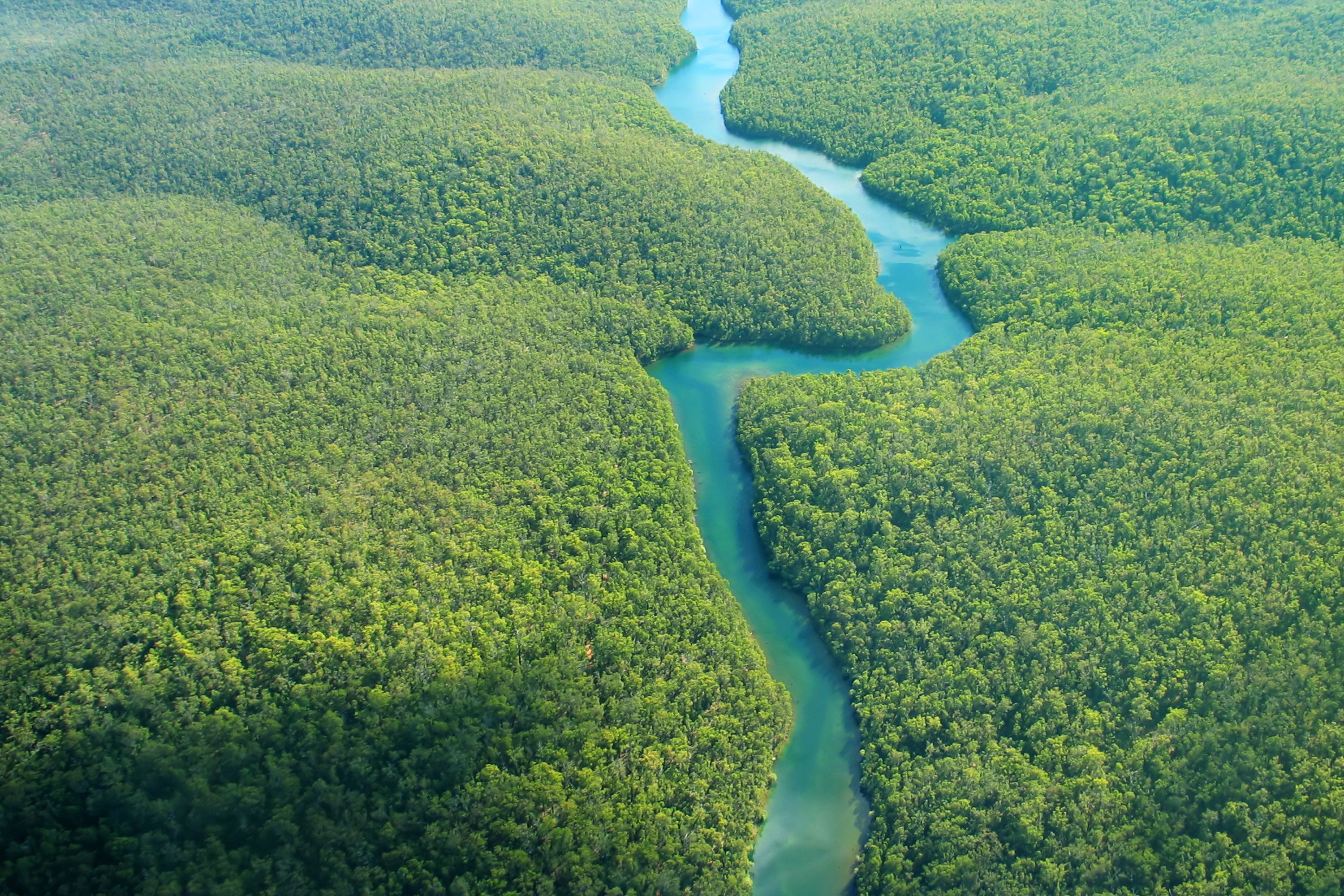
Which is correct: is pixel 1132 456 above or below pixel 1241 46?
below

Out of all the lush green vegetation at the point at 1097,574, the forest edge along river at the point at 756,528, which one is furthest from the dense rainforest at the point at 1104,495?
the forest edge along river at the point at 756,528

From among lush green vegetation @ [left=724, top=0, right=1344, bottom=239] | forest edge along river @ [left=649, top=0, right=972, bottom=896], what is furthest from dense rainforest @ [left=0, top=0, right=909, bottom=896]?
lush green vegetation @ [left=724, top=0, right=1344, bottom=239]

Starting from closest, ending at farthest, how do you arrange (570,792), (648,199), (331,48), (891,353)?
(570,792) → (891,353) → (648,199) → (331,48)

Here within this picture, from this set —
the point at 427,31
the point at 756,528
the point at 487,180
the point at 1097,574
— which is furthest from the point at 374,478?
the point at 427,31

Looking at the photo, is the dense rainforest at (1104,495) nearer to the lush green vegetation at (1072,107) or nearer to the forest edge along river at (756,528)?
the lush green vegetation at (1072,107)

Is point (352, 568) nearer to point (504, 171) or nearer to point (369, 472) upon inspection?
point (369, 472)

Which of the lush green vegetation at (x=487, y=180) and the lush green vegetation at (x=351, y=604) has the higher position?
the lush green vegetation at (x=487, y=180)

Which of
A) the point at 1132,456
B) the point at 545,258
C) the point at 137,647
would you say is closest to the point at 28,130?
the point at 545,258
